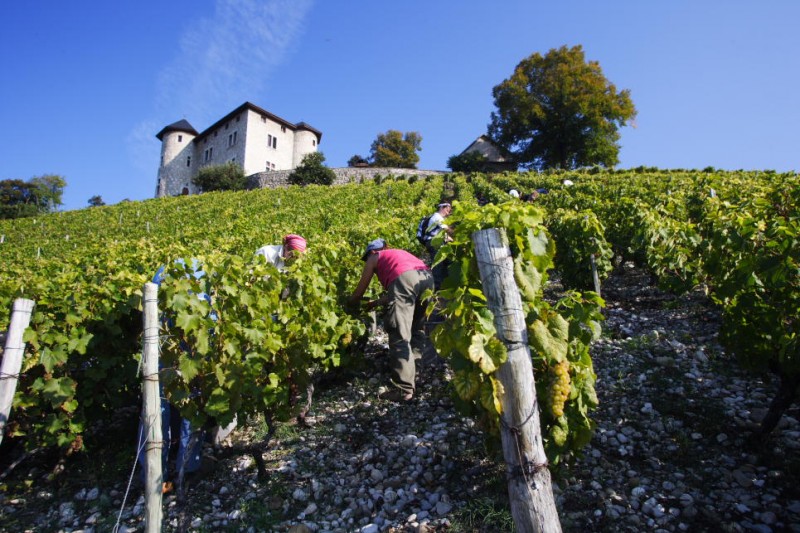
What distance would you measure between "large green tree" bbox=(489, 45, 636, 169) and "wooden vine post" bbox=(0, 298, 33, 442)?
44732 millimetres

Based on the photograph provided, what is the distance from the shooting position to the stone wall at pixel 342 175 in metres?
39.8

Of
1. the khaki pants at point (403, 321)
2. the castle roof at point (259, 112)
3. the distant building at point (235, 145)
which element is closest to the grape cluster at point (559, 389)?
the khaki pants at point (403, 321)

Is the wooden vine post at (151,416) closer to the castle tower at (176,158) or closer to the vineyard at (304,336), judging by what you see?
the vineyard at (304,336)

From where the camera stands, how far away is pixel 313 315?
4109mm

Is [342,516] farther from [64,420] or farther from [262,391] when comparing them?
[64,420]

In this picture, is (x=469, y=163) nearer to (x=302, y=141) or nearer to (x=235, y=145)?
(x=302, y=141)

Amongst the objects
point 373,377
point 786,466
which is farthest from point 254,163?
point 786,466

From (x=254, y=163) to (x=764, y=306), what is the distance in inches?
Answer: 1922

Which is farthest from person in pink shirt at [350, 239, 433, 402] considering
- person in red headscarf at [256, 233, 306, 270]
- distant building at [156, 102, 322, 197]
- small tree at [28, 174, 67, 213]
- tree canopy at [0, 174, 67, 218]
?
small tree at [28, 174, 67, 213]

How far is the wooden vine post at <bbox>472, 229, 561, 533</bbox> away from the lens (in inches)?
82.2

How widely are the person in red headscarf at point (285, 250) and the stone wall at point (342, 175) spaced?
35109 mm

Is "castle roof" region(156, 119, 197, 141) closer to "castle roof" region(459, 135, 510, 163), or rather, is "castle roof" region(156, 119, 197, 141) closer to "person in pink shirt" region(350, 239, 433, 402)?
"castle roof" region(459, 135, 510, 163)

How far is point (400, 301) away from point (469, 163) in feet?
137

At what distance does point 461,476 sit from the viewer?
124 inches
